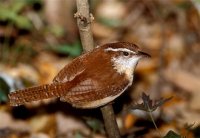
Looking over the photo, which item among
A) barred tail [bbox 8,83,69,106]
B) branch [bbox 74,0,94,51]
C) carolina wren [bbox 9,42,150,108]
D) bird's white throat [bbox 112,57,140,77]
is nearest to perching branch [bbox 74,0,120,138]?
branch [bbox 74,0,94,51]

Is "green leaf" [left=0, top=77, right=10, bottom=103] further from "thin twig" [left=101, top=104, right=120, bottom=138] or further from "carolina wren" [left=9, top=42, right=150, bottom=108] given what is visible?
"thin twig" [left=101, top=104, right=120, bottom=138]

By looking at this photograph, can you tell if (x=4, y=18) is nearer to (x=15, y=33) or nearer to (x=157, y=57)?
(x=15, y=33)

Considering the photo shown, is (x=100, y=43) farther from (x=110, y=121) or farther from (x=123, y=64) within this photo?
(x=123, y=64)

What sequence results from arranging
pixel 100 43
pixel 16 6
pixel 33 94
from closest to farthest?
1. pixel 33 94
2. pixel 16 6
3. pixel 100 43

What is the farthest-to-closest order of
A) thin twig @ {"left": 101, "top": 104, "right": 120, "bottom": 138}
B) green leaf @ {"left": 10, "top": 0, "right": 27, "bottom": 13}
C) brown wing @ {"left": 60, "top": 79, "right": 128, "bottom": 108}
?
green leaf @ {"left": 10, "top": 0, "right": 27, "bottom": 13} → thin twig @ {"left": 101, "top": 104, "right": 120, "bottom": 138} → brown wing @ {"left": 60, "top": 79, "right": 128, "bottom": 108}

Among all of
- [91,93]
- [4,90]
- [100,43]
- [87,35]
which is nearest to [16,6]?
[100,43]

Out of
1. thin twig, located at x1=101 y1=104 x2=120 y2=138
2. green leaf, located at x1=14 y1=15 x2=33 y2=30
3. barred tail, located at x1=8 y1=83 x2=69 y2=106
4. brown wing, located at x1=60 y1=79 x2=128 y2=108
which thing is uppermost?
green leaf, located at x1=14 y1=15 x2=33 y2=30

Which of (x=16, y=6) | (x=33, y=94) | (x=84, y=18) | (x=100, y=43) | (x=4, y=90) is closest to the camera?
(x=84, y=18)
